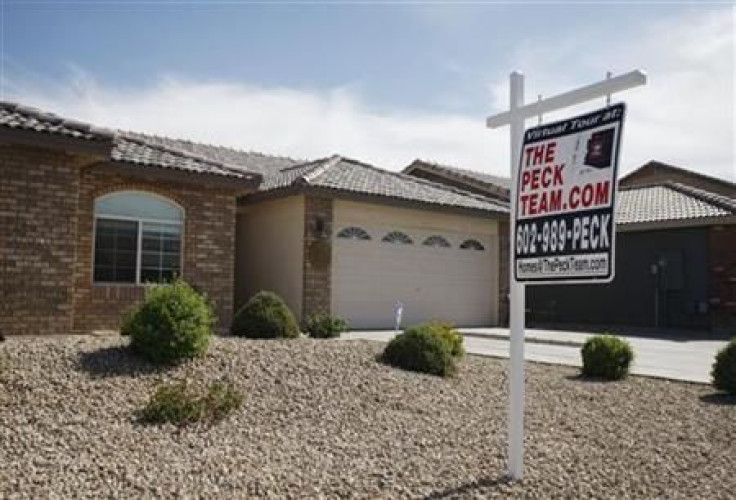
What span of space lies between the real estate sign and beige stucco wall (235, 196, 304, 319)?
37.0 feet

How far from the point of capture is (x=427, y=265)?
63.4 feet

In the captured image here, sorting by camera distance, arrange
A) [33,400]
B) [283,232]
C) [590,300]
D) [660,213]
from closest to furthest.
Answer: [33,400] < [283,232] < [660,213] < [590,300]

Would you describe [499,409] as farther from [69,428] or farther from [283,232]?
[283,232]

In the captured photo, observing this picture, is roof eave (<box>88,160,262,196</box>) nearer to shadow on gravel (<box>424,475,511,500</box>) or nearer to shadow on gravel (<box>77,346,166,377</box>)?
shadow on gravel (<box>77,346,166,377</box>)

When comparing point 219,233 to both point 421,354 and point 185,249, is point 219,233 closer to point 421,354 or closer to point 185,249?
point 185,249

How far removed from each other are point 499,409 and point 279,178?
12375mm

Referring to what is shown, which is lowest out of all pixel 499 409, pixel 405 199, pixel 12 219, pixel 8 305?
pixel 499 409

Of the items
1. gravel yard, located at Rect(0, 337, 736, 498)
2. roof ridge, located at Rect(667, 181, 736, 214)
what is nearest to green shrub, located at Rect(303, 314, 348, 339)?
gravel yard, located at Rect(0, 337, 736, 498)

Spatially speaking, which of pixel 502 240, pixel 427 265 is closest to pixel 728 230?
pixel 502 240

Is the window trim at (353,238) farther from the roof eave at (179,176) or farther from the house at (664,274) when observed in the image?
the house at (664,274)

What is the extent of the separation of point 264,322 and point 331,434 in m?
4.77

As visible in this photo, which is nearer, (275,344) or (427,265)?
(275,344)

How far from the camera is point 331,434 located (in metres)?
6.52

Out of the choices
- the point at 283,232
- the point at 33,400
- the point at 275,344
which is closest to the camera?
the point at 33,400
